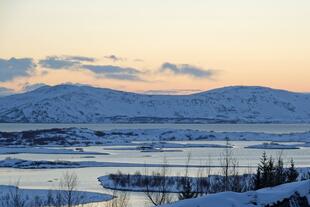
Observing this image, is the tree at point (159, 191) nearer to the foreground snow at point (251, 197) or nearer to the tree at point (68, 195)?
the tree at point (68, 195)

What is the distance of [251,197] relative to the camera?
8414 millimetres

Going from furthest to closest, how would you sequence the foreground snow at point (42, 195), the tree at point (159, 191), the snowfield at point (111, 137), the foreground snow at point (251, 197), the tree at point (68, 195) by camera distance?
the snowfield at point (111, 137) < the foreground snow at point (42, 195) < the tree at point (68, 195) < the tree at point (159, 191) < the foreground snow at point (251, 197)

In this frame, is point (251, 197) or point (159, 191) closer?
point (251, 197)

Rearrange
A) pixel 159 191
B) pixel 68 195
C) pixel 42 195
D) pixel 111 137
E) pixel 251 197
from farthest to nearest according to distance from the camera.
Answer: pixel 111 137, pixel 42 195, pixel 159 191, pixel 68 195, pixel 251 197

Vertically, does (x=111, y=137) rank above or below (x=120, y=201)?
above

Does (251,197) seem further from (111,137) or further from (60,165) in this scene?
(111,137)

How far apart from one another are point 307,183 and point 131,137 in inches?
5651

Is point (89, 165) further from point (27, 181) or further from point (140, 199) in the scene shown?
point (140, 199)

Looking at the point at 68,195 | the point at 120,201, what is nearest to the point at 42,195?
the point at 120,201

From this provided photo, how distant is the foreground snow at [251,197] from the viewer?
25.8 ft

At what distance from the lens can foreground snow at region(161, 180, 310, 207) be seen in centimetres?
785

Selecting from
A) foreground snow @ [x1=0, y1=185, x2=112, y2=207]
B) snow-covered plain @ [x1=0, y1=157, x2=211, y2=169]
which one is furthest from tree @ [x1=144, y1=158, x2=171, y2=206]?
snow-covered plain @ [x1=0, y1=157, x2=211, y2=169]

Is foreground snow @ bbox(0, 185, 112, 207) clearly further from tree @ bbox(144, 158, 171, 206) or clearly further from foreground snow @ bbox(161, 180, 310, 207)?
foreground snow @ bbox(161, 180, 310, 207)

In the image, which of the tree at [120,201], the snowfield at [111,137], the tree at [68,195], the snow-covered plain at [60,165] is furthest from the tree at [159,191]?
the snowfield at [111,137]
